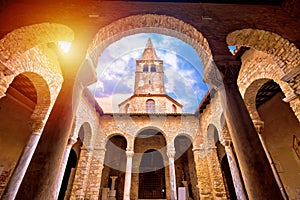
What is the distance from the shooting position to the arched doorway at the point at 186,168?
41.0 ft

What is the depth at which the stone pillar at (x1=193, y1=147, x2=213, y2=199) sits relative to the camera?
906 centimetres

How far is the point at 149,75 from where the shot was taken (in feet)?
73.2

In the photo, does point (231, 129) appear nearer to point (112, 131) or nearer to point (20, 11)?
point (20, 11)

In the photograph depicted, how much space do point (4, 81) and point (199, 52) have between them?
18.1ft

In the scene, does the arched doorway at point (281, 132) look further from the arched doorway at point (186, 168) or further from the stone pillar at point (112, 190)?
the stone pillar at point (112, 190)

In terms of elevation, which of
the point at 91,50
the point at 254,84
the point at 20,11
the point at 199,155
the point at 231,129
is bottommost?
the point at 231,129

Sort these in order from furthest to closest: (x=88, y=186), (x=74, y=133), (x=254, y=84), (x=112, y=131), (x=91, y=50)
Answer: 1. (x=112, y=131)
2. (x=88, y=186)
3. (x=74, y=133)
4. (x=254, y=84)
5. (x=91, y=50)

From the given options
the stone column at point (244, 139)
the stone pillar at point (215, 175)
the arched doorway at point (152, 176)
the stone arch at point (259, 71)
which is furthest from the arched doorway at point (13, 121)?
the stone pillar at point (215, 175)

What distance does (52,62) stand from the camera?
5578mm

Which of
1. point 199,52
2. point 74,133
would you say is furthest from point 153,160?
point 199,52

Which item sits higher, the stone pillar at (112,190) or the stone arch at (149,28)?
the stone arch at (149,28)

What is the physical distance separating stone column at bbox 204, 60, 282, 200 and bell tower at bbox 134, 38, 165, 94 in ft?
53.5

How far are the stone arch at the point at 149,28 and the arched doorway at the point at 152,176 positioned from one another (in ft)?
39.6

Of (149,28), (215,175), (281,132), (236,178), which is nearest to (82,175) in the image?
(215,175)
